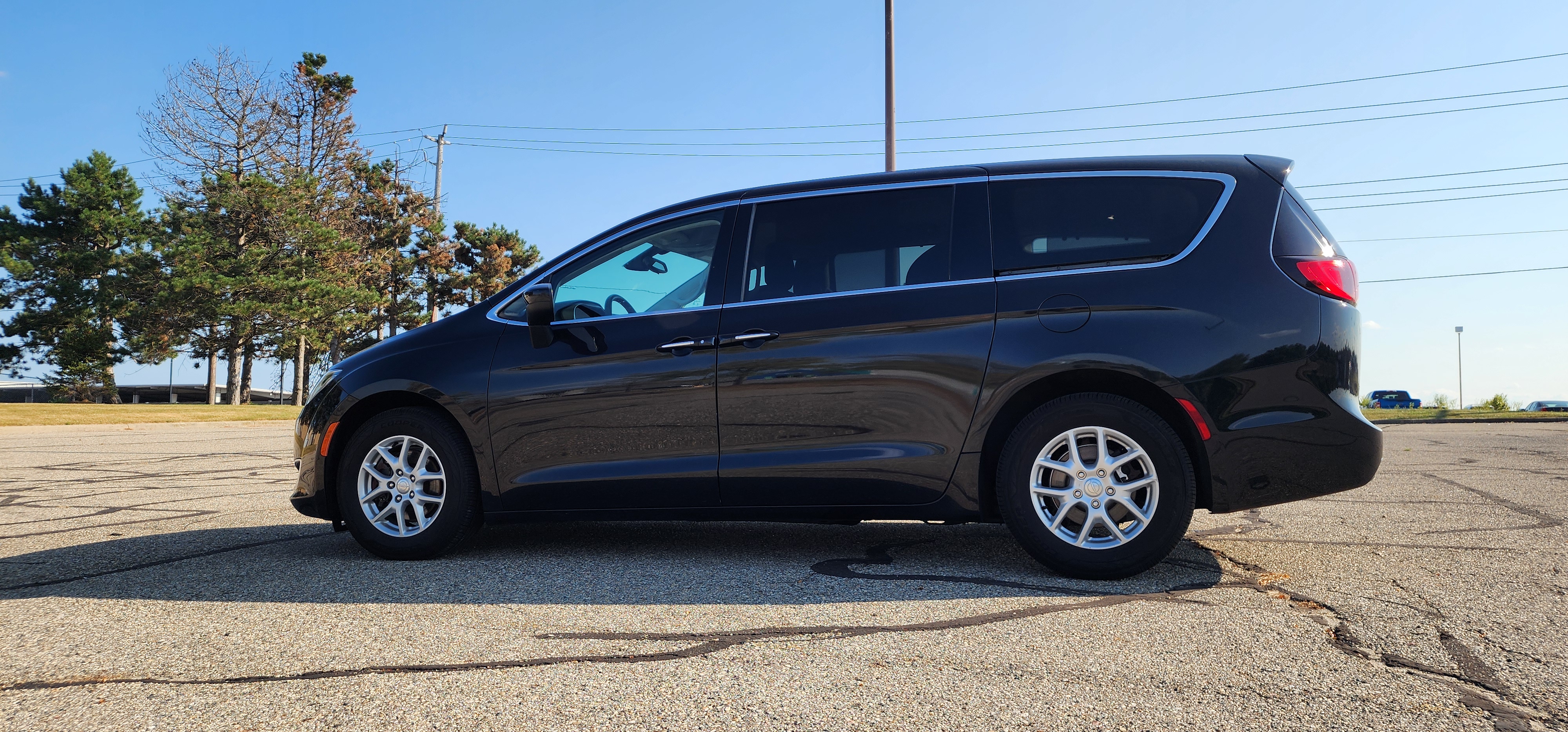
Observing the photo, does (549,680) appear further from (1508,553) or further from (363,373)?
(1508,553)

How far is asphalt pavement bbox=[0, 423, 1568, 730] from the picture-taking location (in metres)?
2.48

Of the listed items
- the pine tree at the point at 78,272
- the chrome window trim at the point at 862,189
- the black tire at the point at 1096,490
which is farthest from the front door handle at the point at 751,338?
the pine tree at the point at 78,272

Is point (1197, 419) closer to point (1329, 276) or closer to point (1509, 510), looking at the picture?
point (1329, 276)

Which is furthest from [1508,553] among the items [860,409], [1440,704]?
[860,409]

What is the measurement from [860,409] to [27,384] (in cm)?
6743

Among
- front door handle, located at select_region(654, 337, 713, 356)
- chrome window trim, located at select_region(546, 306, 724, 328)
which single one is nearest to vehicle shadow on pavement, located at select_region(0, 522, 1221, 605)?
front door handle, located at select_region(654, 337, 713, 356)

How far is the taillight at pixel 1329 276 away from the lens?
3.90m

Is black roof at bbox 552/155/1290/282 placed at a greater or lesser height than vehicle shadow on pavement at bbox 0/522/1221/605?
greater

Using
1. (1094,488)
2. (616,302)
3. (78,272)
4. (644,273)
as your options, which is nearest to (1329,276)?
(1094,488)

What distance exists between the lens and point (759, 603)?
3615 mm

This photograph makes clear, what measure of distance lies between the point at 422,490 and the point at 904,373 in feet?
7.88

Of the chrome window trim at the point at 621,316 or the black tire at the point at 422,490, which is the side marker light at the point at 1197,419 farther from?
the black tire at the point at 422,490

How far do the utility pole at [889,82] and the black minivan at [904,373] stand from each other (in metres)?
11.0

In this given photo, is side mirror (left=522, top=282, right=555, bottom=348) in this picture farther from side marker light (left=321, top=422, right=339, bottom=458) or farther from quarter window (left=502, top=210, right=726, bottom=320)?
side marker light (left=321, top=422, right=339, bottom=458)
